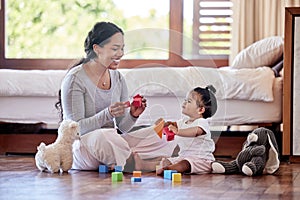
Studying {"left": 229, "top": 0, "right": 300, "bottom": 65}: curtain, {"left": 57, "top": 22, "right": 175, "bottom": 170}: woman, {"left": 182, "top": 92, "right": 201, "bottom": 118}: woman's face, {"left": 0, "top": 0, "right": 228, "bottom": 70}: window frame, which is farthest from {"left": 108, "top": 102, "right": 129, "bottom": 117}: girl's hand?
{"left": 229, "top": 0, "right": 300, "bottom": 65}: curtain

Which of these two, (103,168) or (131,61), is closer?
(103,168)

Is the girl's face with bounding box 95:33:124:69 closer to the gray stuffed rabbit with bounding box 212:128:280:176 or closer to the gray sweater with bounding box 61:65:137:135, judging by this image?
the gray sweater with bounding box 61:65:137:135

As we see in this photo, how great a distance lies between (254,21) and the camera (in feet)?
14.2

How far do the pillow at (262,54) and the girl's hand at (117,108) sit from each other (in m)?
1.10

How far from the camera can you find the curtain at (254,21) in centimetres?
427

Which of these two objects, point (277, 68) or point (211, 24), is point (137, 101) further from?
point (211, 24)

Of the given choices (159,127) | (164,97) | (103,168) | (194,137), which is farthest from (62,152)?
(164,97)

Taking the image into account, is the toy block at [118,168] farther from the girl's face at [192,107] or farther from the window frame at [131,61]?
the window frame at [131,61]

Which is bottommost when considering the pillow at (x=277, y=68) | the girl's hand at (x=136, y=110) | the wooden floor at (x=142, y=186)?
the wooden floor at (x=142, y=186)

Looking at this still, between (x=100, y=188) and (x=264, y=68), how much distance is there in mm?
1509

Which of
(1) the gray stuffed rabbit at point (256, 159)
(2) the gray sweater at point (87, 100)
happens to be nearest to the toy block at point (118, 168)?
(2) the gray sweater at point (87, 100)

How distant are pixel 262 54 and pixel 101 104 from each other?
112 centimetres

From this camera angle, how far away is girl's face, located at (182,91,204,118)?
9.52 feet

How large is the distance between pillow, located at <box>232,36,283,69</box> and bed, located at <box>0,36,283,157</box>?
2 centimetres
